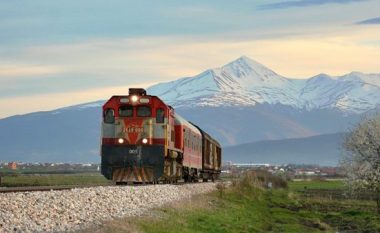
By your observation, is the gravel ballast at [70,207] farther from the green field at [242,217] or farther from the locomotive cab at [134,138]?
the locomotive cab at [134,138]

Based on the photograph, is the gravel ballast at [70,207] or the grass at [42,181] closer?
the gravel ballast at [70,207]

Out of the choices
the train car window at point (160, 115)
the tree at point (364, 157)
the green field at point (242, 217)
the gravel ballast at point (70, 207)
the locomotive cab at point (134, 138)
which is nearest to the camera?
the gravel ballast at point (70, 207)

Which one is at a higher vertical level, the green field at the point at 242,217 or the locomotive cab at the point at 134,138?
the locomotive cab at the point at 134,138

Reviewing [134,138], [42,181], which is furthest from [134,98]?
[42,181]

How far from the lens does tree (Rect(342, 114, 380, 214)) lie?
71.1m

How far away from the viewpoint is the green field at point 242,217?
2783cm

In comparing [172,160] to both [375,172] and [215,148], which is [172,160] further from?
[215,148]

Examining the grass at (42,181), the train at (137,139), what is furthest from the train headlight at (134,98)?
the grass at (42,181)

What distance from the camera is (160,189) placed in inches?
1612

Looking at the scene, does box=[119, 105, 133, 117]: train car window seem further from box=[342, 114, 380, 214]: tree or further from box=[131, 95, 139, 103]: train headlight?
box=[342, 114, 380, 214]: tree

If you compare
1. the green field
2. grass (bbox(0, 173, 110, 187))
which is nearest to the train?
the green field

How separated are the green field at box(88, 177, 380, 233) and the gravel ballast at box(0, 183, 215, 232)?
3.24ft

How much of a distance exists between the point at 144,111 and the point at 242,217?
27.4ft

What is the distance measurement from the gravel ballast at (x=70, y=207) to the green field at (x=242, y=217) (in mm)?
987
